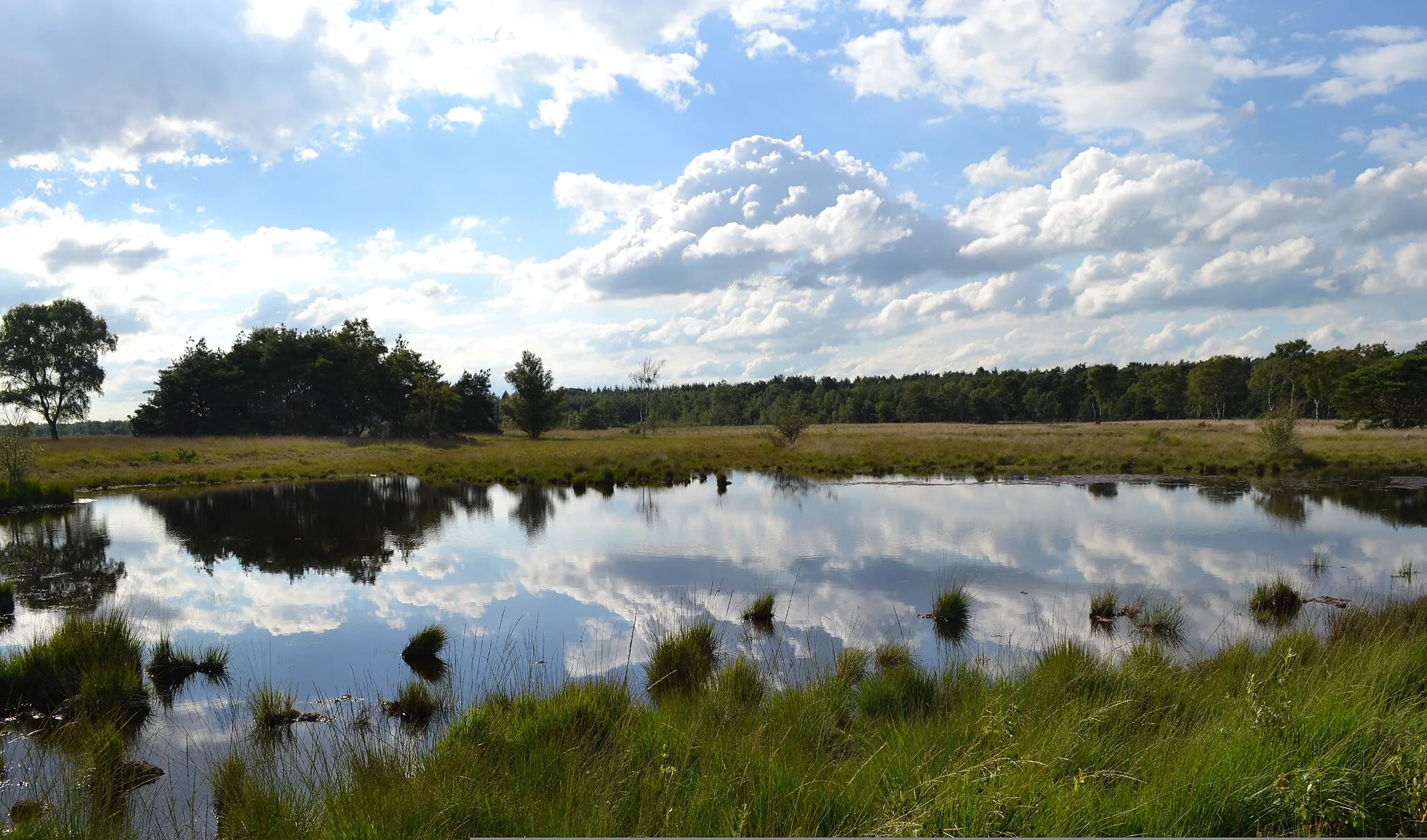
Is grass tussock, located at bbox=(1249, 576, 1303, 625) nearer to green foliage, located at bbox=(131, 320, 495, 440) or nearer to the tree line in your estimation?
the tree line

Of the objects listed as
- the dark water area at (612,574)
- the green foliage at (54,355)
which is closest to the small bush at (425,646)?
the dark water area at (612,574)

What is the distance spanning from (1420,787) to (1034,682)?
2.99 m

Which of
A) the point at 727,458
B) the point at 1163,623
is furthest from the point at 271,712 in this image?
the point at 727,458

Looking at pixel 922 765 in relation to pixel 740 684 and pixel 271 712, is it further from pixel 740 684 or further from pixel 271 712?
pixel 271 712

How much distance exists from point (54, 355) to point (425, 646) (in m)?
60.7

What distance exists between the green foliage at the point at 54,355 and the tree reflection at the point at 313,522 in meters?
33.8

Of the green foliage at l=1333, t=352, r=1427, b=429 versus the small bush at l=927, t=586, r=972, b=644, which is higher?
the green foliage at l=1333, t=352, r=1427, b=429

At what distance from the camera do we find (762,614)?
402 inches

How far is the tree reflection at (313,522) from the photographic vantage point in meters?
15.8

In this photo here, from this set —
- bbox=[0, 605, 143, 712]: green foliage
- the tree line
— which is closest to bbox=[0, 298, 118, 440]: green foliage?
the tree line

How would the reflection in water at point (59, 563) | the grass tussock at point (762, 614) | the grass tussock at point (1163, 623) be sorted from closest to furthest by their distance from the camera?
the grass tussock at point (1163, 623) → the grass tussock at point (762, 614) → the reflection in water at point (59, 563)

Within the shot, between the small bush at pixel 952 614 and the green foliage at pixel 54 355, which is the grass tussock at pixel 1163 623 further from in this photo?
the green foliage at pixel 54 355

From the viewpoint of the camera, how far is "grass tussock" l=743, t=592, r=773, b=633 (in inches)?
393

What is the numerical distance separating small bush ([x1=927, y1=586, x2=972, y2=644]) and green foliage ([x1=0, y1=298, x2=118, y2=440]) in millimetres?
60828
